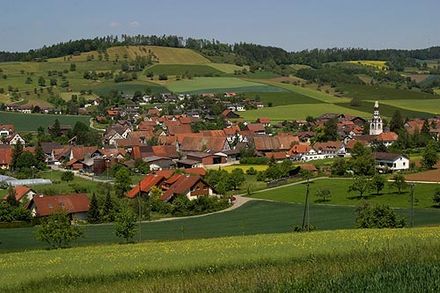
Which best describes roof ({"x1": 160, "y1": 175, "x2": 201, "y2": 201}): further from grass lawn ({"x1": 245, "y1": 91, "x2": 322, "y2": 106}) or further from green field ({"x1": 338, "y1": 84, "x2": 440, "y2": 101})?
green field ({"x1": 338, "y1": 84, "x2": 440, "y2": 101})

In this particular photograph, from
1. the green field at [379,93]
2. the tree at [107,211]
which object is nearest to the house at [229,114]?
the green field at [379,93]

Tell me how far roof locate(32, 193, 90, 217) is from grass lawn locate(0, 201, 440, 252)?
9.13ft

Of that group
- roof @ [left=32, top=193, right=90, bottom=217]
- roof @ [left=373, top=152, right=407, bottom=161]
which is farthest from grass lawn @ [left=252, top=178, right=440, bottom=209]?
roof @ [left=32, top=193, right=90, bottom=217]

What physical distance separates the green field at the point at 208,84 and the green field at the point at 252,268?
11733 centimetres

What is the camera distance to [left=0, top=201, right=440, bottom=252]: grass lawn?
110 feet

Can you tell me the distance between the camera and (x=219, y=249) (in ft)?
60.1

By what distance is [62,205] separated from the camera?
139 ft

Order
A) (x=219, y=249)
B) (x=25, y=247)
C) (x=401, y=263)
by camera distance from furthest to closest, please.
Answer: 1. (x=25, y=247)
2. (x=219, y=249)
3. (x=401, y=263)

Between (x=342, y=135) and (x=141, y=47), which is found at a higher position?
(x=141, y=47)

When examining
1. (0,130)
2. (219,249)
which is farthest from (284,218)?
(0,130)

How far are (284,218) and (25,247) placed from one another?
1533cm

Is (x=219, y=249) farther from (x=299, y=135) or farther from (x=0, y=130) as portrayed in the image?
(x=0, y=130)

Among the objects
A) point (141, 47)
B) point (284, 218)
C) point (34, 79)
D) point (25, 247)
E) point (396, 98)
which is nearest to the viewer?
point (25, 247)

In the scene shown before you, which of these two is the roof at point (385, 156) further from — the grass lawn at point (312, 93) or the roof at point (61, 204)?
the grass lawn at point (312, 93)
